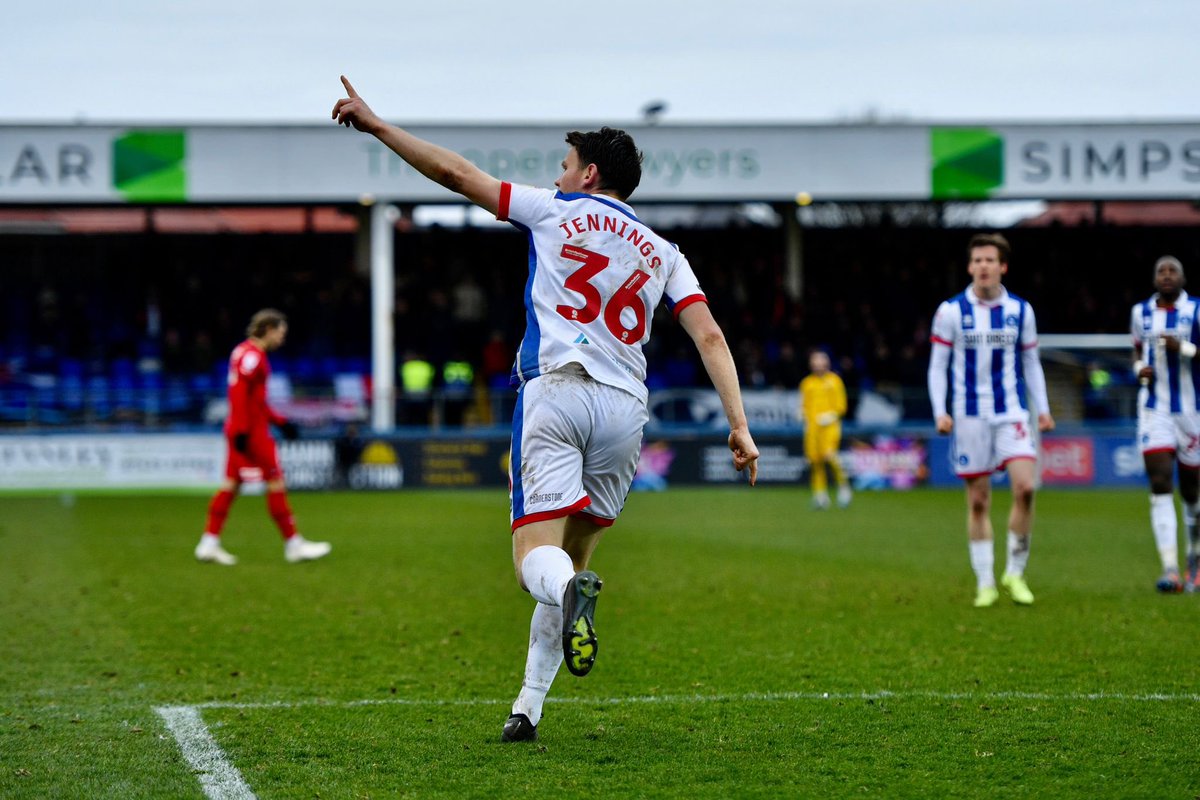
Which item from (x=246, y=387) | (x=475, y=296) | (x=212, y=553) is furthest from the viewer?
(x=475, y=296)

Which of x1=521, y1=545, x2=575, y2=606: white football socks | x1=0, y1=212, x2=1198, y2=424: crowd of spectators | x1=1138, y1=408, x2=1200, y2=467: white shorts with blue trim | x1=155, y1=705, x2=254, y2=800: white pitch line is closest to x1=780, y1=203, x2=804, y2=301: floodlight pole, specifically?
x1=0, y1=212, x2=1198, y2=424: crowd of spectators

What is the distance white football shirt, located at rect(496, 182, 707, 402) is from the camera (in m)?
5.00

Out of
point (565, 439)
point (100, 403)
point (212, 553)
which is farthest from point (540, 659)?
point (100, 403)

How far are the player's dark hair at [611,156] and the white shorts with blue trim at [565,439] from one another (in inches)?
27.6

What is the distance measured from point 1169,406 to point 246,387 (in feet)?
25.0

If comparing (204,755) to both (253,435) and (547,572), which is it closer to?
(547,572)

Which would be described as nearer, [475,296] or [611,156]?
[611,156]

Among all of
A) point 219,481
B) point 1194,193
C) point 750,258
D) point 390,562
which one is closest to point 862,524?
point 390,562

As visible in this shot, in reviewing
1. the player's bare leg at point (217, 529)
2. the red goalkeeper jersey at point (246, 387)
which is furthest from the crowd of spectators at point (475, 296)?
the red goalkeeper jersey at point (246, 387)

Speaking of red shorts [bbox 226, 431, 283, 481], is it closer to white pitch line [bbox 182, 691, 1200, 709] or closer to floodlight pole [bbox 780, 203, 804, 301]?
white pitch line [bbox 182, 691, 1200, 709]

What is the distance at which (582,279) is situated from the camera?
16.5 feet

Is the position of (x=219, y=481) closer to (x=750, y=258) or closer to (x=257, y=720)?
(x=750, y=258)

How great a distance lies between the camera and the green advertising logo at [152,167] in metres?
27.0

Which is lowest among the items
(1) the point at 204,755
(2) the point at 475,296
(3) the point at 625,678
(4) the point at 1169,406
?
(3) the point at 625,678
